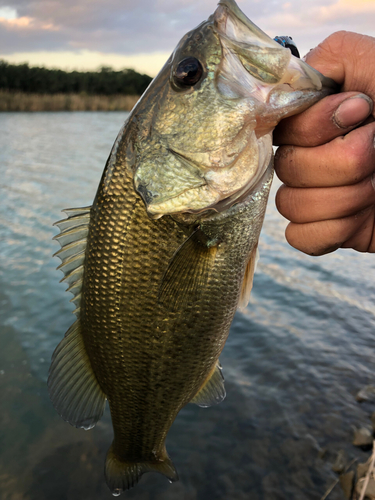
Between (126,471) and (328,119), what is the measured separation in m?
2.18

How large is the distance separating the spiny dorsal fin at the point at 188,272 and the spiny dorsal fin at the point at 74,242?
49cm

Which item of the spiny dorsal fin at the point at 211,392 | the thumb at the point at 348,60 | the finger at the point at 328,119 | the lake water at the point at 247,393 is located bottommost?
the lake water at the point at 247,393

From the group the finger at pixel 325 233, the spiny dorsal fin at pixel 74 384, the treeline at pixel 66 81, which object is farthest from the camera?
the treeline at pixel 66 81

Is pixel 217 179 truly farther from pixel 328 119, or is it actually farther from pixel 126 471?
pixel 126 471

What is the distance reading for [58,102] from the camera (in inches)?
1362

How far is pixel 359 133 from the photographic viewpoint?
59.9 inches

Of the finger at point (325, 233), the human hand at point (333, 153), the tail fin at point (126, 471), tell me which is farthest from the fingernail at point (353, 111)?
the tail fin at point (126, 471)

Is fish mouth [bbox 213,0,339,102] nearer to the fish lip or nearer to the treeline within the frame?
the fish lip

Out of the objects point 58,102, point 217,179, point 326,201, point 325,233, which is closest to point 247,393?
point 325,233

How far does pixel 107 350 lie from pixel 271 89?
1354 mm

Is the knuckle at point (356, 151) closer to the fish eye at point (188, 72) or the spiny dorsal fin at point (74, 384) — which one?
the fish eye at point (188, 72)

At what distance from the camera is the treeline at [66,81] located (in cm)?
4206

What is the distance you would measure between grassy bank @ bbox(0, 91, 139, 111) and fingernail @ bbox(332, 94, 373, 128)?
1366 inches

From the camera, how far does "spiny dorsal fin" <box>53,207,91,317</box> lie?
6.40 feet
